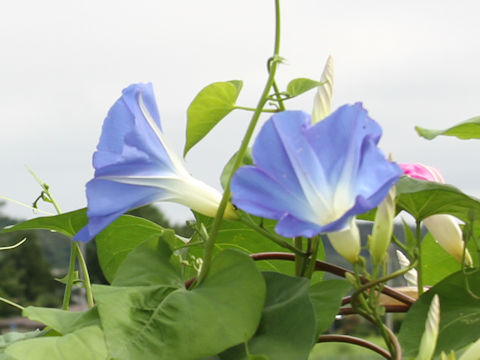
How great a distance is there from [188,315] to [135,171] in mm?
98

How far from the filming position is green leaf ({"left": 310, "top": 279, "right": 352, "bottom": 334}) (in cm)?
39

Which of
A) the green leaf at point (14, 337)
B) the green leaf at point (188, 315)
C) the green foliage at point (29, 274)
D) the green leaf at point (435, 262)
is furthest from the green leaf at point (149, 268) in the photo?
the green foliage at point (29, 274)

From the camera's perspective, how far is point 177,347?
0.37 m

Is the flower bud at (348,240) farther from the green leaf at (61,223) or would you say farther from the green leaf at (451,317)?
the green leaf at (61,223)

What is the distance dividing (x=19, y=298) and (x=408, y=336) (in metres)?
21.4

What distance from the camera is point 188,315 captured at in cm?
38

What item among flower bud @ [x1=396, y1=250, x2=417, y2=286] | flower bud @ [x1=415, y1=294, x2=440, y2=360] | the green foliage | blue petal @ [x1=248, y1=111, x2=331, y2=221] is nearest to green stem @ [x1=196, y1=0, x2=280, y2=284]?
blue petal @ [x1=248, y1=111, x2=331, y2=221]

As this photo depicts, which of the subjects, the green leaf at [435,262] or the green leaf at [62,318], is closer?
the green leaf at [62,318]

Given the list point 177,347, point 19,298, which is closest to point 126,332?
point 177,347

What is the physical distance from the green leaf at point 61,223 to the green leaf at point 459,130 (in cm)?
26

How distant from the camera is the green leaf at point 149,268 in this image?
42 centimetres

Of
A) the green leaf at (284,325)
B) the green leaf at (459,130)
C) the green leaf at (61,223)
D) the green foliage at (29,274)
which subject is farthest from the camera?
the green foliage at (29,274)

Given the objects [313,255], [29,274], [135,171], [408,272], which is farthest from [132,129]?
[29,274]

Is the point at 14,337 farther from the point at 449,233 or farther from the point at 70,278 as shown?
the point at 449,233
